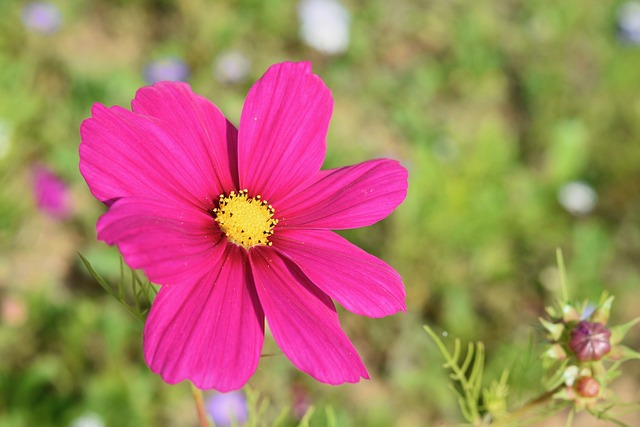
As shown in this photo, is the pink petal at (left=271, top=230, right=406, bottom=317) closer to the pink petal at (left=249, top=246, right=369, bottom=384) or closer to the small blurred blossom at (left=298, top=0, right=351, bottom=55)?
the pink petal at (left=249, top=246, right=369, bottom=384)

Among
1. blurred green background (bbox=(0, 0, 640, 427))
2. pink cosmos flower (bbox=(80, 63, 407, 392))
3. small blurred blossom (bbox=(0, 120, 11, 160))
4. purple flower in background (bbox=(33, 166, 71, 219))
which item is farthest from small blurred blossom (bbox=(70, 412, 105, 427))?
pink cosmos flower (bbox=(80, 63, 407, 392))

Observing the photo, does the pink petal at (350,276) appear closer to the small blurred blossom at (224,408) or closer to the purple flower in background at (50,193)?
the small blurred blossom at (224,408)

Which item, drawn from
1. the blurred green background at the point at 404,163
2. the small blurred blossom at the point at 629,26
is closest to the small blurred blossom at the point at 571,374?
Answer: the blurred green background at the point at 404,163

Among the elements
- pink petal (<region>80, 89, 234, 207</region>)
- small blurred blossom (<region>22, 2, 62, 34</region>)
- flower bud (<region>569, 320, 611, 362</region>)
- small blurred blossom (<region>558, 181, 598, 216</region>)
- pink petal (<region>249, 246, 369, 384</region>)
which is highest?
pink petal (<region>80, 89, 234, 207</region>)

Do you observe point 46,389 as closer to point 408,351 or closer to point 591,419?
point 408,351

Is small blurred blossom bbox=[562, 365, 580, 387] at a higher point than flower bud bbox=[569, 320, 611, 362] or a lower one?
lower

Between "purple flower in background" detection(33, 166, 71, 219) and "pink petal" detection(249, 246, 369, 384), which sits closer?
"pink petal" detection(249, 246, 369, 384)

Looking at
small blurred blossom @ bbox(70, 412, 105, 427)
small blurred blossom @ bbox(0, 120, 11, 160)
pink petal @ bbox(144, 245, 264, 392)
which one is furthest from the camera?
small blurred blossom @ bbox(0, 120, 11, 160)
